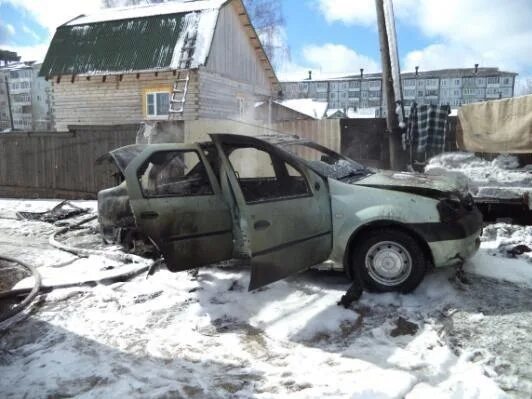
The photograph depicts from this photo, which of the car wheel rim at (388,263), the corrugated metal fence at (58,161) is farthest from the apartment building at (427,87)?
the car wheel rim at (388,263)

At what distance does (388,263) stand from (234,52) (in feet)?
56.8

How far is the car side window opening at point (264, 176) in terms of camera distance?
14.9 feet

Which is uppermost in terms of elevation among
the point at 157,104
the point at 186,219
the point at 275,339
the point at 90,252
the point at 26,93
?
the point at 26,93

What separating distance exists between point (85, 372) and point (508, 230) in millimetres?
5810

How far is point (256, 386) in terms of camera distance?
3.16 meters

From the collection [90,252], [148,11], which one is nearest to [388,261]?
[90,252]

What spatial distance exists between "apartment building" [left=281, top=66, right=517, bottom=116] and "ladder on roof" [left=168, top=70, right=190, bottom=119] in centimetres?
5547

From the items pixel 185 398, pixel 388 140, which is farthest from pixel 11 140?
pixel 185 398

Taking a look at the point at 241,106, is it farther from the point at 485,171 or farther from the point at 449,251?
the point at 449,251

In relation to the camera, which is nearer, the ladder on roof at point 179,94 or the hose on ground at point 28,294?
the hose on ground at point 28,294

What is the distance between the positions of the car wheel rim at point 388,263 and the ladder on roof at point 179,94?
41.1ft

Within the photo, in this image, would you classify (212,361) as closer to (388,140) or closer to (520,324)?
(520,324)

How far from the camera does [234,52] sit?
65.9 ft

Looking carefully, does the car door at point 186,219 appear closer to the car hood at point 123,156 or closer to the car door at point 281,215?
the car door at point 281,215
